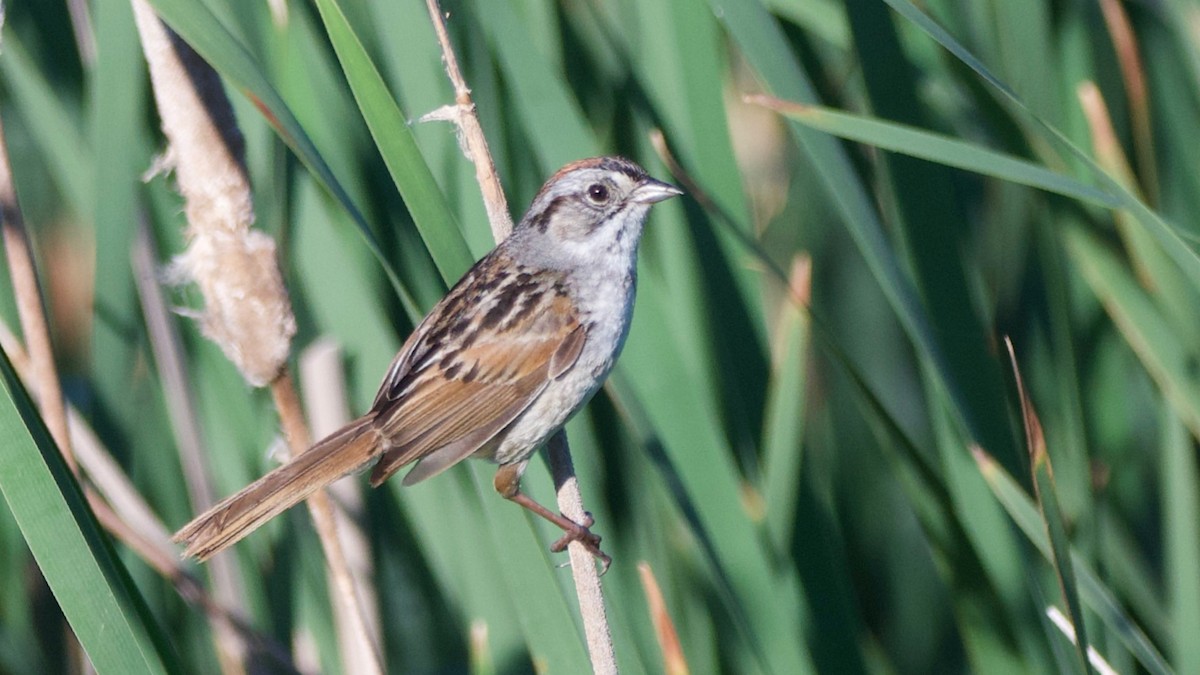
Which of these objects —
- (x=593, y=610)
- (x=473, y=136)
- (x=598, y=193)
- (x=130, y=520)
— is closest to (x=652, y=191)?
(x=598, y=193)

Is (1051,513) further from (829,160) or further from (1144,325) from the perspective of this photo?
(1144,325)

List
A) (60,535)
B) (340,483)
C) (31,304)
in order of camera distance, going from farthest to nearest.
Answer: (340,483)
(31,304)
(60,535)

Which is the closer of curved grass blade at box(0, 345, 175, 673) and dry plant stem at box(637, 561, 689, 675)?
curved grass blade at box(0, 345, 175, 673)

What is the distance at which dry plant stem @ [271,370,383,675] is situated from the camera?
1.77m

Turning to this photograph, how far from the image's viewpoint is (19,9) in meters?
2.04

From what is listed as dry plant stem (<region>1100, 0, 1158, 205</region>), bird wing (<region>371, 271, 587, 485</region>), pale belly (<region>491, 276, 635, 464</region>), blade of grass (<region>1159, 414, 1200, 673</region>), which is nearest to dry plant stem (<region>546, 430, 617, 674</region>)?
pale belly (<region>491, 276, 635, 464</region>)

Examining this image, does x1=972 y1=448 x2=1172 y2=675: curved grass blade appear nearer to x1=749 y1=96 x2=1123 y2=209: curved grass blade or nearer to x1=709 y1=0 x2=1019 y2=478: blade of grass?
x1=709 y1=0 x2=1019 y2=478: blade of grass

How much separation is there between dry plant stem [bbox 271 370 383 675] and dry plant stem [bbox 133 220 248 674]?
17cm

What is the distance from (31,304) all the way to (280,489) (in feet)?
Result: 1.58

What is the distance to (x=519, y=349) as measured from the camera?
1944 millimetres

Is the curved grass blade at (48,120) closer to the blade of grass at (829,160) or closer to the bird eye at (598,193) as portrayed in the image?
the bird eye at (598,193)

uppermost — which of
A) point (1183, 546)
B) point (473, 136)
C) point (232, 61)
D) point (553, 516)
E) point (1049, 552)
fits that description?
point (232, 61)

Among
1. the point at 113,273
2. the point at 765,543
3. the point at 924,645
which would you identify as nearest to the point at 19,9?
the point at 113,273

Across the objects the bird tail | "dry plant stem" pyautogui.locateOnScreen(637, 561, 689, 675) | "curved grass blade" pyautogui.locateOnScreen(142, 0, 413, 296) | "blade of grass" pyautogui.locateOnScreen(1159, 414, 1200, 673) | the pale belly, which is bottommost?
"blade of grass" pyautogui.locateOnScreen(1159, 414, 1200, 673)
